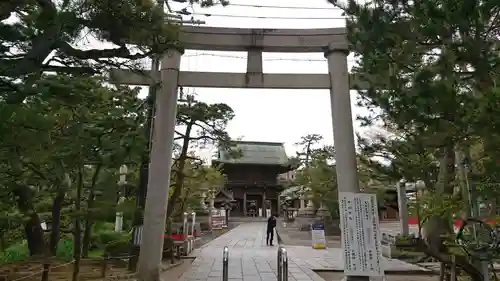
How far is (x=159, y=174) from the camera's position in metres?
6.97

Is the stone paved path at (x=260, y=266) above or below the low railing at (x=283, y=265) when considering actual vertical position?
below

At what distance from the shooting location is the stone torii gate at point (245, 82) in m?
6.95

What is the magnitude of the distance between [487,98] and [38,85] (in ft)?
12.5

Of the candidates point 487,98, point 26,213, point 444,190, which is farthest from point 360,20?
point 26,213

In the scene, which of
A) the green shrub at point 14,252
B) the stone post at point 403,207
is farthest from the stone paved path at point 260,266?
the green shrub at point 14,252

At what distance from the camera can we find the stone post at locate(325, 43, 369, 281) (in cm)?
702

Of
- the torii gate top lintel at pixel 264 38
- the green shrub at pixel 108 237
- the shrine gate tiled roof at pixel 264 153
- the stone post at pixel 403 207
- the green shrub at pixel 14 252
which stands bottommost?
the green shrub at pixel 14 252

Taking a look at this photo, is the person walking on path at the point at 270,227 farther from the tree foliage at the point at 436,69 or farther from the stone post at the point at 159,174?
the tree foliage at the point at 436,69

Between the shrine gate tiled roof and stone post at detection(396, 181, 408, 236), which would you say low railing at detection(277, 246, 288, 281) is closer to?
stone post at detection(396, 181, 408, 236)

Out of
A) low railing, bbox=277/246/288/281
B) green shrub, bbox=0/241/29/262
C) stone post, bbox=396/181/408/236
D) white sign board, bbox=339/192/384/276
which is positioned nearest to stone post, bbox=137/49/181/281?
low railing, bbox=277/246/288/281

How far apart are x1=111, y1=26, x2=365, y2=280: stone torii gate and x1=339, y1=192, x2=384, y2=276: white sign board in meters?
0.73

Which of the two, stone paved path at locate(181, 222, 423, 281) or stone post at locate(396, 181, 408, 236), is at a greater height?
stone post at locate(396, 181, 408, 236)

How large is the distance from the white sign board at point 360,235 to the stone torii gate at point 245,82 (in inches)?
28.6

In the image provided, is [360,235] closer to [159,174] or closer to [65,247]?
[159,174]
